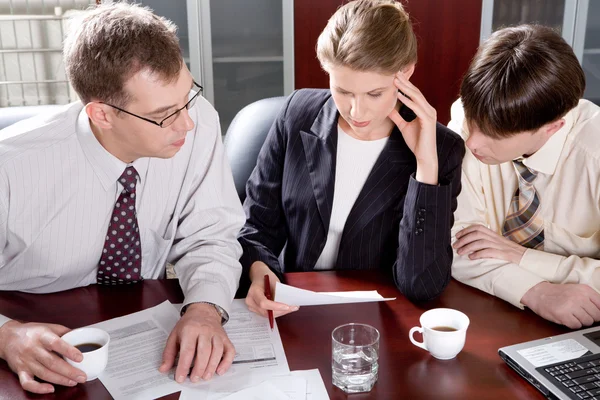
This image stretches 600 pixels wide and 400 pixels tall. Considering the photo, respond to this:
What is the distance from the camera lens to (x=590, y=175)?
151cm

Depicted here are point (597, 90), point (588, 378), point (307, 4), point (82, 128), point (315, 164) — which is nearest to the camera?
point (588, 378)

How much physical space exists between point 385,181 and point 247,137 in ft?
2.07

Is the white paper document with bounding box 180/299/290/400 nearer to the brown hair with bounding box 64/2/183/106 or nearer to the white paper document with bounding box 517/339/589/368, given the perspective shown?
the white paper document with bounding box 517/339/589/368

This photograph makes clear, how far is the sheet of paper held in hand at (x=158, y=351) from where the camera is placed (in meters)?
1.13

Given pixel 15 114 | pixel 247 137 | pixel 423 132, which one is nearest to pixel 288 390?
pixel 423 132

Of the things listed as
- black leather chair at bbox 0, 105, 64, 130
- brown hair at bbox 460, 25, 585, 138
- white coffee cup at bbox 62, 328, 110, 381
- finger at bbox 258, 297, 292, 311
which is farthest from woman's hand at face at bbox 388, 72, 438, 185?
black leather chair at bbox 0, 105, 64, 130

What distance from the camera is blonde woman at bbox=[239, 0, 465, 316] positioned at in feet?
4.84

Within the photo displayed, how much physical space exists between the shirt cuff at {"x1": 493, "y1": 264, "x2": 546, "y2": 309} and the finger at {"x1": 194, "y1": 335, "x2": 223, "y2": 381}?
0.61m

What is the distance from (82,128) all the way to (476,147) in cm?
91

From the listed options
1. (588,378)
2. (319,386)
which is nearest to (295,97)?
(319,386)

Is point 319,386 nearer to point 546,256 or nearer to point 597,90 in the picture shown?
point 546,256

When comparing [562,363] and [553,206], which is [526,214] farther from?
[562,363]

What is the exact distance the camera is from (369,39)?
147 cm

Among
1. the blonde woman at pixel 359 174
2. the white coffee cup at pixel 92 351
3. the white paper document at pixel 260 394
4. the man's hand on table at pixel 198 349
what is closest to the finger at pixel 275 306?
the blonde woman at pixel 359 174
